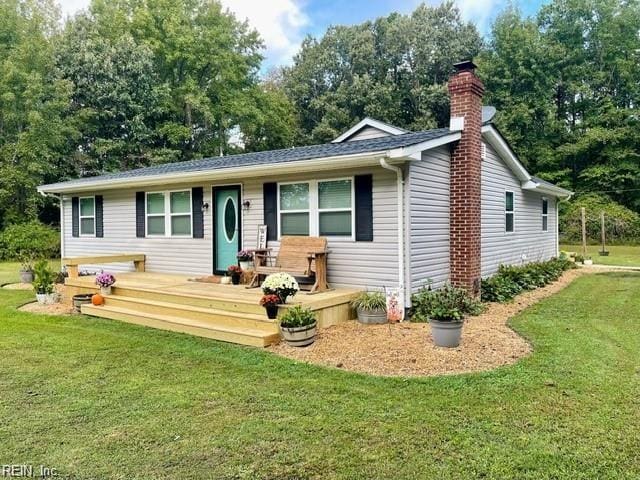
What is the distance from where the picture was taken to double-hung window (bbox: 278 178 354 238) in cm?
750

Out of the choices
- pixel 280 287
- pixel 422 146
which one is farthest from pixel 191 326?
pixel 422 146

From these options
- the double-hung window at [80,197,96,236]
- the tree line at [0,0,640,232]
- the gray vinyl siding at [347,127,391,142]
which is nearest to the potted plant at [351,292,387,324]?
the gray vinyl siding at [347,127,391,142]

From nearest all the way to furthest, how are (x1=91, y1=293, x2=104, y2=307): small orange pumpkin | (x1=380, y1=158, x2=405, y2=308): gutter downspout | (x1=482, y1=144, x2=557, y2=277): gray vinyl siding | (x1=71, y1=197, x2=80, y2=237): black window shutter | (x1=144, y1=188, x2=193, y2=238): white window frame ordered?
(x1=380, y1=158, x2=405, y2=308): gutter downspout < (x1=91, y1=293, x2=104, y2=307): small orange pumpkin < (x1=482, y1=144, x2=557, y2=277): gray vinyl siding < (x1=144, y1=188, x2=193, y2=238): white window frame < (x1=71, y1=197, x2=80, y2=237): black window shutter

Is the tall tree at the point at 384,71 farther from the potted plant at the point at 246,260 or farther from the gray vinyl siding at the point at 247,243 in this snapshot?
the potted plant at the point at 246,260

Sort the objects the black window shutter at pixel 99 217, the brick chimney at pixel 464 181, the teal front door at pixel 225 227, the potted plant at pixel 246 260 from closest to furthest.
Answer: the brick chimney at pixel 464 181 < the potted plant at pixel 246 260 < the teal front door at pixel 225 227 < the black window shutter at pixel 99 217

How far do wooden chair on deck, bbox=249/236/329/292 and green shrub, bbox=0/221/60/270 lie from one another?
14052 mm

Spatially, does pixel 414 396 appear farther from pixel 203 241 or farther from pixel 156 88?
pixel 156 88

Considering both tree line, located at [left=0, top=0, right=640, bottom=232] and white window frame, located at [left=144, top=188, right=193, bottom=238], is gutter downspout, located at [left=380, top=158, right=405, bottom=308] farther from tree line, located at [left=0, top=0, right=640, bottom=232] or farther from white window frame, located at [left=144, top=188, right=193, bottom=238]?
tree line, located at [left=0, top=0, right=640, bottom=232]

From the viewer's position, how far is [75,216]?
12.4 m

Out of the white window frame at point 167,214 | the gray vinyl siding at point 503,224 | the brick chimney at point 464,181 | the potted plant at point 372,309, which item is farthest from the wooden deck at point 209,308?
the gray vinyl siding at point 503,224

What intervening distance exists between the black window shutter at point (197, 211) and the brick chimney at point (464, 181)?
487cm

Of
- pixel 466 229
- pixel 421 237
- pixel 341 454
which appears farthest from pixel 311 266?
pixel 341 454

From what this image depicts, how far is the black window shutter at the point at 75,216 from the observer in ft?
40.5

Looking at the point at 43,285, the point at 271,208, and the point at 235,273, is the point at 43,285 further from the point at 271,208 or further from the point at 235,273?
the point at 271,208
